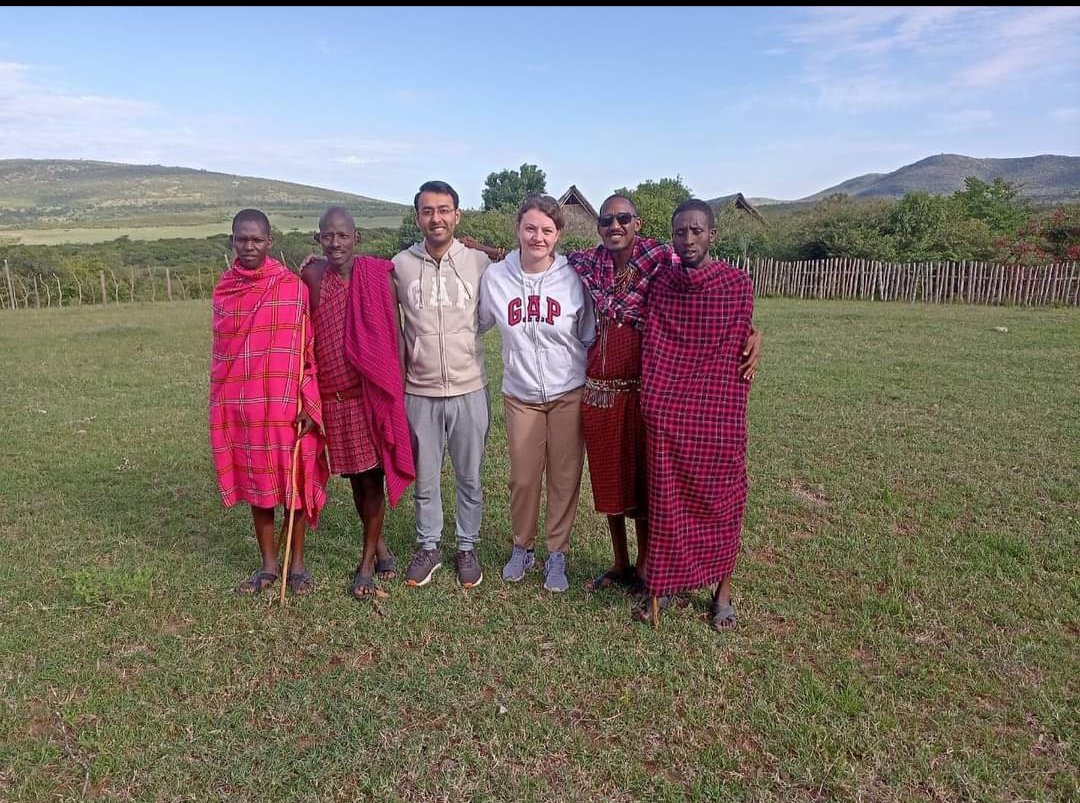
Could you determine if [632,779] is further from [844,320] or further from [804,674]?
[844,320]

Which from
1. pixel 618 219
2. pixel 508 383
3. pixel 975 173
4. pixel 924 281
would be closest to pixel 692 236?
pixel 618 219

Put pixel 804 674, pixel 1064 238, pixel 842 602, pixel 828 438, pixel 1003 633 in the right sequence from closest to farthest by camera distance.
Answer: pixel 804 674, pixel 1003 633, pixel 842 602, pixel 828 438, pixel 1064 238

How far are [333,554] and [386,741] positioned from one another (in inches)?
72.8

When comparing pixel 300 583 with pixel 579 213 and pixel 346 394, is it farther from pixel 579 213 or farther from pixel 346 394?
pixel 579 213

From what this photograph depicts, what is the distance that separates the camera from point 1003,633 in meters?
3.41

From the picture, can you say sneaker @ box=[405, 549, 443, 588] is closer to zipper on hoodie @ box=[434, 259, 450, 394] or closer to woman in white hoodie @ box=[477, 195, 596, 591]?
woman in white hoodie @ box=[477, 195, 596, 591]

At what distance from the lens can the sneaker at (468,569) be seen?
4004 mm

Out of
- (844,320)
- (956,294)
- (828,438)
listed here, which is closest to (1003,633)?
(828,438)

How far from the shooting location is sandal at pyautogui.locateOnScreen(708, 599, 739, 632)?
353 cm

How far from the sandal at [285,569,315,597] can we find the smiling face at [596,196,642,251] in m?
2.35

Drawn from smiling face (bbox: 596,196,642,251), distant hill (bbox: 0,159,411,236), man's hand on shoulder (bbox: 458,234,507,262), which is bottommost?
man's hand on shoulder (bbox: 458,234,507,262)

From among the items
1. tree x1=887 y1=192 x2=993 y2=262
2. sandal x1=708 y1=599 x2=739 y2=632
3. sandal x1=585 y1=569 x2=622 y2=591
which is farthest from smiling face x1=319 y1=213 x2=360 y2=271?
tree x1=887 y1=192 x2=993 y2=262

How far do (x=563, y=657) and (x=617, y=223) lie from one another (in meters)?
1.94

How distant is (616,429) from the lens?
3633 millimetres
